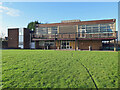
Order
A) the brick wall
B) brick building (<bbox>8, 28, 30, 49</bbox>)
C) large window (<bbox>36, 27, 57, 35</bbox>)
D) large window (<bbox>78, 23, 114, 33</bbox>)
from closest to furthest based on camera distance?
large window (<bbox>78, 23, 114, 33</bbox>), the brick wall, large window (<bbox>36, 27, 57, 35</bbox>), brick building (<bbox>8, 28, 30, 49</bbox>)

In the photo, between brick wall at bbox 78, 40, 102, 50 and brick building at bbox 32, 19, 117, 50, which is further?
brick wall at bbox 78, 40, 102, 50

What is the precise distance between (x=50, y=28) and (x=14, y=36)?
11.1 m

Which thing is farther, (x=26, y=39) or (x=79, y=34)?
(x=26, y=39)

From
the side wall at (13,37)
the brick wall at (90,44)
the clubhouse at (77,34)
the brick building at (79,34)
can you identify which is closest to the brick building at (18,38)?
the side wall at (13,37)

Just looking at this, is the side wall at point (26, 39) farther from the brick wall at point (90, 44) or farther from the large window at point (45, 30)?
the brick wall at point (90, 44)

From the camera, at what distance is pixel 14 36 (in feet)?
84.4

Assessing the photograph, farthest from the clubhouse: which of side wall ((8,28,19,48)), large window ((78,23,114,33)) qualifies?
side wall ((8,28,19,48))

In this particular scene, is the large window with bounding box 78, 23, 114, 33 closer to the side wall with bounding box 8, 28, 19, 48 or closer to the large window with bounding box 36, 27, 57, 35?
the large window with bounding box 36, 27, 57, 35

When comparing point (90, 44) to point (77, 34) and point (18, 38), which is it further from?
point (18, 38)

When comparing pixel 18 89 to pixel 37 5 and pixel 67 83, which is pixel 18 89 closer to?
pixel 67 83

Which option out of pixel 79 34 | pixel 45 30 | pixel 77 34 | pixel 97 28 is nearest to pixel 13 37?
pixel 45 30

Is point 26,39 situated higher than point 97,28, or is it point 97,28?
point 97,28

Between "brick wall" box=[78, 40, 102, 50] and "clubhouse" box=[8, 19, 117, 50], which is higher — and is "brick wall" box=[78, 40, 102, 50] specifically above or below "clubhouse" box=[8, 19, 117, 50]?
below

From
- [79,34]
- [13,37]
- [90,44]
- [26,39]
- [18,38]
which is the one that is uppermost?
[79,34]
